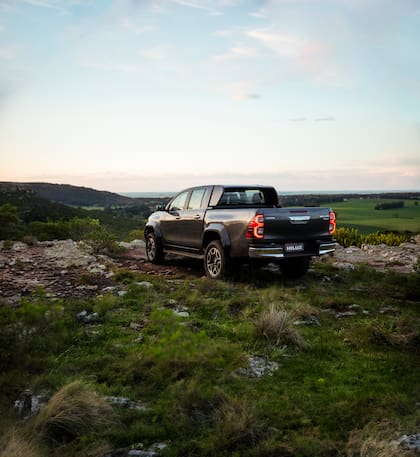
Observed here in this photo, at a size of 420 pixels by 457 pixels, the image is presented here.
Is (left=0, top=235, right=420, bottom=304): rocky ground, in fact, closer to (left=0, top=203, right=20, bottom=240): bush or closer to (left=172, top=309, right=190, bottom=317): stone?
(left=0, top=203, right=20, bottom=240): bush

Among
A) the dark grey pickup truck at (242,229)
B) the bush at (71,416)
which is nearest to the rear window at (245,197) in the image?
the dark grey pickup truck at (242,229)

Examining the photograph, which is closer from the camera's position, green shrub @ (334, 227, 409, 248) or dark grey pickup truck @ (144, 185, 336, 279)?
dark grey pickup truck @ (144, 185, 336, 279)

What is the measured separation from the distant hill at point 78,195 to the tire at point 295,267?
239ft

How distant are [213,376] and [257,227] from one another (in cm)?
428

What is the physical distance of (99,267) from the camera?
11508 millimetres

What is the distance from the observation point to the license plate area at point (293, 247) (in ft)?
30.0

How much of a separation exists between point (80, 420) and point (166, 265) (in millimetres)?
8818

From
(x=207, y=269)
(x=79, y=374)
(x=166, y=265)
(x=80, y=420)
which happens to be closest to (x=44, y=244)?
(x=166, y=265)

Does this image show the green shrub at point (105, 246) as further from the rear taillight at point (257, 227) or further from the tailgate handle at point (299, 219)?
the tailgate handle at point (299, 219)

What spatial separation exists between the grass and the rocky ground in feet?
3.75

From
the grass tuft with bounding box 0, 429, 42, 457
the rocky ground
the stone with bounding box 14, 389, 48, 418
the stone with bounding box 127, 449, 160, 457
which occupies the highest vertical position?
the rocky ground

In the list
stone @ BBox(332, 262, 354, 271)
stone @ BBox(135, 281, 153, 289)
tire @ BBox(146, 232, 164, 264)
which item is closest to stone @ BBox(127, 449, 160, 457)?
stone @ BBox(135, 281, 153, 289)

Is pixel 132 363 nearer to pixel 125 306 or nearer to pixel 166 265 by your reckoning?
pixel 125 306

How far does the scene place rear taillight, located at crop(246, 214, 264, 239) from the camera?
889cm
